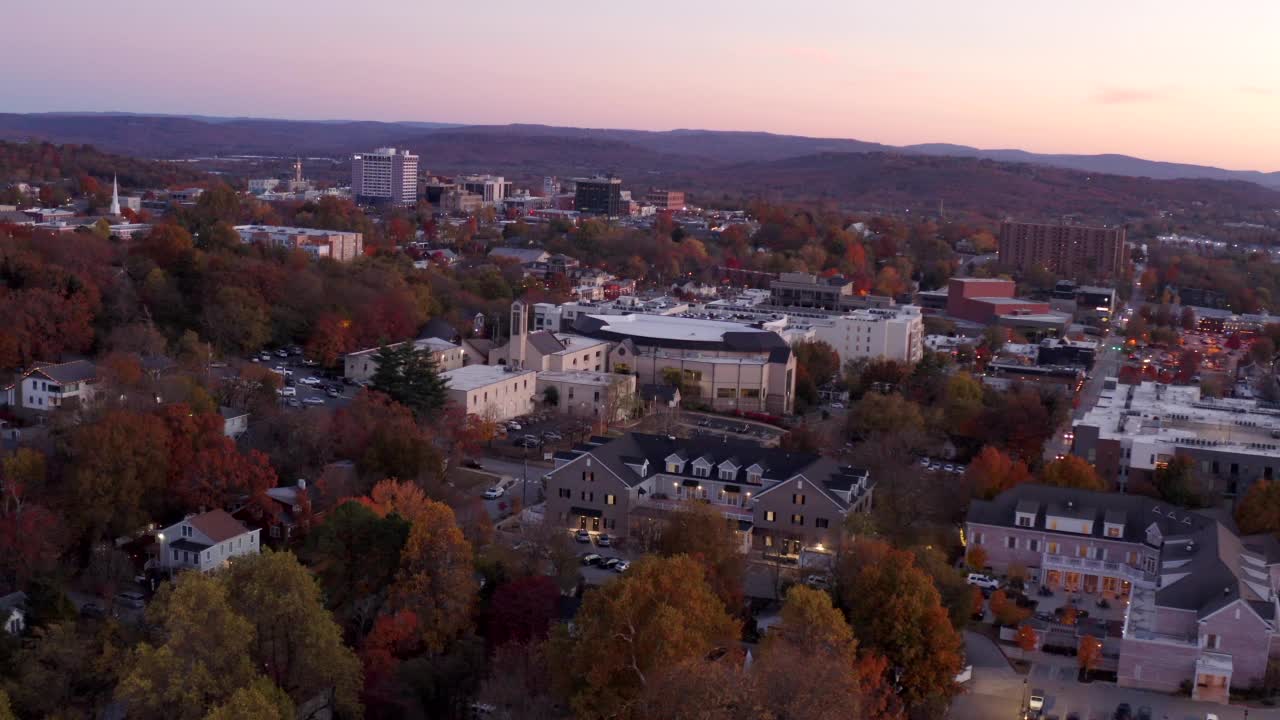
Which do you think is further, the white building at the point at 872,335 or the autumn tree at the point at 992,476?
the white building at the point at 872,335

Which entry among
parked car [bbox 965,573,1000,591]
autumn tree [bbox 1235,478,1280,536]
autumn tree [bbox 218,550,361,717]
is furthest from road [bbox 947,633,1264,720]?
autumn tree [bbox 218,550,361,717]

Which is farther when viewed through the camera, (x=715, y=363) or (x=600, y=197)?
(x=600, y=197)

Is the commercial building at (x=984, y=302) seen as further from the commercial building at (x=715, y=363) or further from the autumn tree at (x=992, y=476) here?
the autumn tree at (x=992, y=476)

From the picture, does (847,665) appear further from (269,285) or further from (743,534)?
(269,285)

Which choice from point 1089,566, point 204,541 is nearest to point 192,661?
point 204,541

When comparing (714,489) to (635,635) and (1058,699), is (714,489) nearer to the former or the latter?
(1058,699)

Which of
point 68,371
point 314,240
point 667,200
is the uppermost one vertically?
point 667,200

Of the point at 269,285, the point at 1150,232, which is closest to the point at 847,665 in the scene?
the point at 269,285

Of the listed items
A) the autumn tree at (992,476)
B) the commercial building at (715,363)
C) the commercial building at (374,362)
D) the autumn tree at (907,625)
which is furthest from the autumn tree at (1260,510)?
the commercial building at (374,362)
